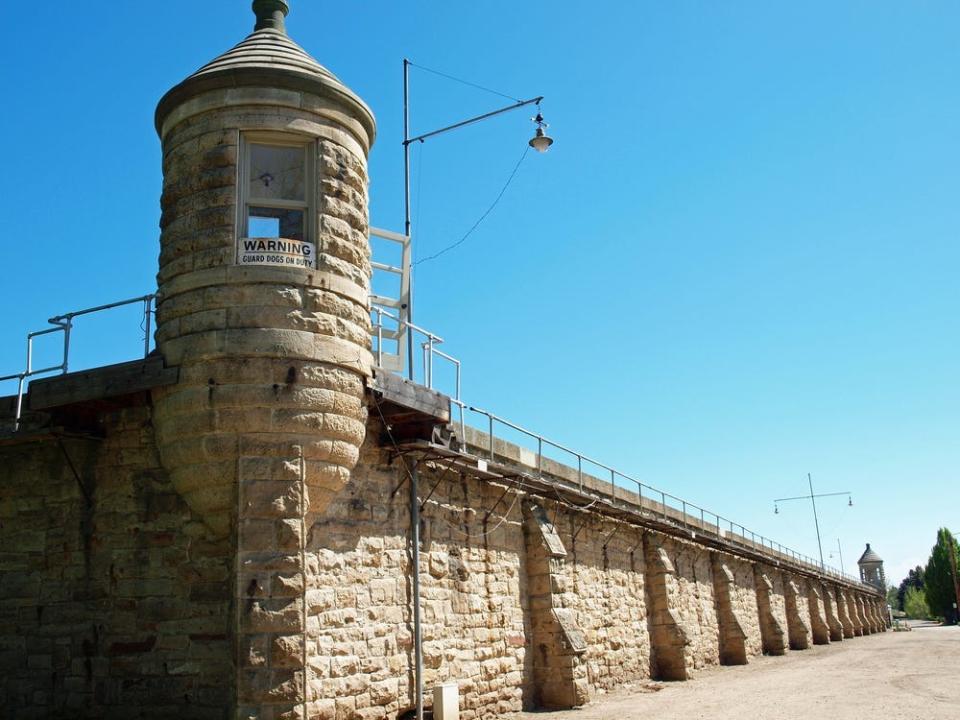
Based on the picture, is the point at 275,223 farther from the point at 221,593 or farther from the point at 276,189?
the point at 221,593

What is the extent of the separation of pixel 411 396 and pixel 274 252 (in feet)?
8.87

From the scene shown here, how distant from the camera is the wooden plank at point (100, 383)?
10.3 m

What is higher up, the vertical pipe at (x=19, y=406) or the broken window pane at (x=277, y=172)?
the broken window pane at (x=277, y=172)

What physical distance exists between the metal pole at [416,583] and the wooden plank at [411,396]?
964 mm

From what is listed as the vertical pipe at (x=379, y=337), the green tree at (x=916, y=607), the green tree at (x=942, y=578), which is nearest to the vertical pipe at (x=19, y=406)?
the vertical pipe at (x=379, y=337)

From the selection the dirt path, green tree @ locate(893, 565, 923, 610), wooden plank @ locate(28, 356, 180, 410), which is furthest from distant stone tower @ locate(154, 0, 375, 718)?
green tree @ locate(893, 565, 923, 610)

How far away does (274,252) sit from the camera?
1041cm

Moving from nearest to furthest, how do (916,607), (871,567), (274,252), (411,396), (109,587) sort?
(274,252) < (109,587) < (411,396) < (871,567) < (916,607)

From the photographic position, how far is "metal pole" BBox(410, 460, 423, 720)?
1198 cm

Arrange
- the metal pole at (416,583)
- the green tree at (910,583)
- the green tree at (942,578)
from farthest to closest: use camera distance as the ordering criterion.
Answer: the green tree at (910,583) < the green tree at (942,578) < the metal pole at (416,583)

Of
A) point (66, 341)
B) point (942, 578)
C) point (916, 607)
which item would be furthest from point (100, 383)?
point (916, 607)

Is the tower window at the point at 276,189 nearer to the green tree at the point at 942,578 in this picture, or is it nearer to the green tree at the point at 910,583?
the green tree at the point at 942,578

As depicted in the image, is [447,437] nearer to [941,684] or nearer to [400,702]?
[400,702]

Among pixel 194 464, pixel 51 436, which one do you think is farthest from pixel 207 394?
pixel 51 436
